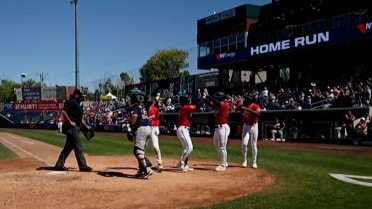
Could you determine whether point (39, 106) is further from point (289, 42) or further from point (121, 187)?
point (121, 187)

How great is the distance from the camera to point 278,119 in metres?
30.5

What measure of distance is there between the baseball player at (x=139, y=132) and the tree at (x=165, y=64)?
71731mm

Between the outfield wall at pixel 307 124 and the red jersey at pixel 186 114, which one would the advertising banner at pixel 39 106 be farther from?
the red jersey at pixel 186 114

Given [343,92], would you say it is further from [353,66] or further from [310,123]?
[353,66]

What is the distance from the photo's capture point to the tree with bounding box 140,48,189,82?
8175 centimetres

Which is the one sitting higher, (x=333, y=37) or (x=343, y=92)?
(x=333, y=37)

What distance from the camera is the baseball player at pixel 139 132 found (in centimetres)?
1002

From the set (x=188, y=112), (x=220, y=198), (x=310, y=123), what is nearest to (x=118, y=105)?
(x=310, y=123)

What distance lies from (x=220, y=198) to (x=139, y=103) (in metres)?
3.30

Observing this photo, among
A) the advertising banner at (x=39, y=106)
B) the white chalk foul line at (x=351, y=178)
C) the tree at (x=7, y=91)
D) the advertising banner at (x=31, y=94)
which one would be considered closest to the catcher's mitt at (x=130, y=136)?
the white chalk foul line at (x=351, y=178)

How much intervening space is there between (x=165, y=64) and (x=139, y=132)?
240ft

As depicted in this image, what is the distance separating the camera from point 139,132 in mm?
10156

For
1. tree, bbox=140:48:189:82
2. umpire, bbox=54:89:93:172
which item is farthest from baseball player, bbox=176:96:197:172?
tree, bbox=140:48:189:82

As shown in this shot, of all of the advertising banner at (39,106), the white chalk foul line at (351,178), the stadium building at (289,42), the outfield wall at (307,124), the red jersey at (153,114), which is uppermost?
the stadium building at (289,42)
